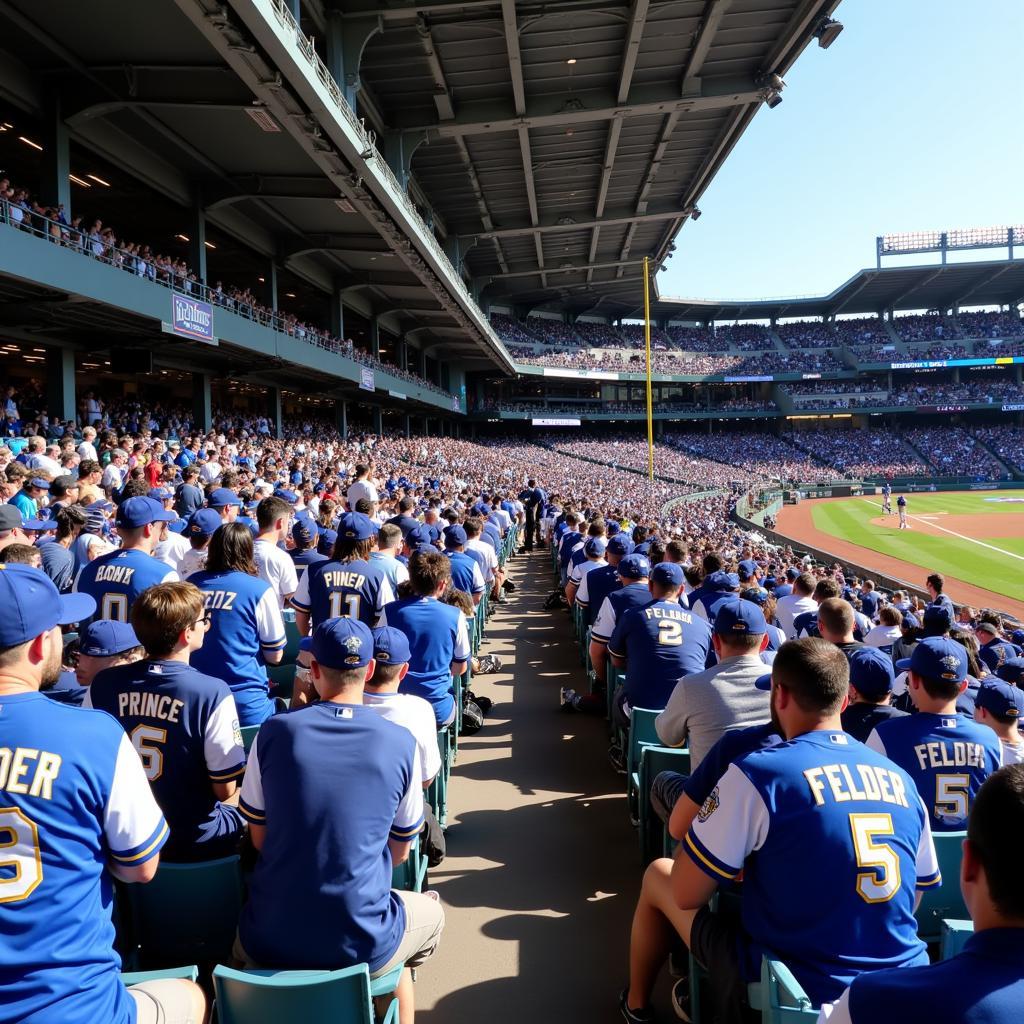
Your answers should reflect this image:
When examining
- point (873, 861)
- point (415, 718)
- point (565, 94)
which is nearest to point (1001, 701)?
point (873, 861)

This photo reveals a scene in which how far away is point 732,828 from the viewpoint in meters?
2.53

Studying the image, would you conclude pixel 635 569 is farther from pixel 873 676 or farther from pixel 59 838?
pixel 59 838

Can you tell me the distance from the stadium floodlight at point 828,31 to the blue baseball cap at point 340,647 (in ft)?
91.6

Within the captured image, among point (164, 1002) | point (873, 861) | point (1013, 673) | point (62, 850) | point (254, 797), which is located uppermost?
point (62, 850)

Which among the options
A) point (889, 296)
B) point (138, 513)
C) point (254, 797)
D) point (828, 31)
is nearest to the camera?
point (254, 797)

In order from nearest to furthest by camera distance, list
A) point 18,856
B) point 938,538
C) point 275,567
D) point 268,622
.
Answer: point 18,856
point 268,622
point 275,567
point 938,538

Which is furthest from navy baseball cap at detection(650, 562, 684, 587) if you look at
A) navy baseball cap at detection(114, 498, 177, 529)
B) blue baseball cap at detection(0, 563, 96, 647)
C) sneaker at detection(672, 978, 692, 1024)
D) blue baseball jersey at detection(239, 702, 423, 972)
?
blue baseball cap at detection(0, 563, 96, 647)

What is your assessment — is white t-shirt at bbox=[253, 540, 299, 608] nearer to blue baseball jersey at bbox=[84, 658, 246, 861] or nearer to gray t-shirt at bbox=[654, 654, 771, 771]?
blue baseball jersey at bbox=[84, 658, 246, 861]

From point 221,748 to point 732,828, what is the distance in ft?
6.95

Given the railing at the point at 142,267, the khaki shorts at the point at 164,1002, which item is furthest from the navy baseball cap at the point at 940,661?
the railing at the point at 142,267

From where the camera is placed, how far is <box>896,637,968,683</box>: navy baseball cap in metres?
3.60

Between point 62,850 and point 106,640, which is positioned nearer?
point 62,850

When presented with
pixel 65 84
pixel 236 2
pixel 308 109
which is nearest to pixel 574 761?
pixel 236 2

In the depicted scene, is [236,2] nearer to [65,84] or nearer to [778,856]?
[65,84]
